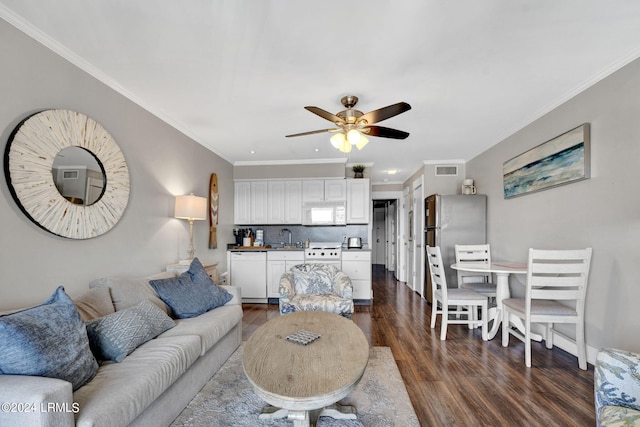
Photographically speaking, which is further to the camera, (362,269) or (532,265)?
(362,269)

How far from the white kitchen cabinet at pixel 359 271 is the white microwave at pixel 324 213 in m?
0.72

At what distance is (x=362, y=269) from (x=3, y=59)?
4278 millimetres

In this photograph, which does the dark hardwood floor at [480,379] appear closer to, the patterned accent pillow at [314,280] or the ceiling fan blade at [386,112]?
the patterned accent pillow at [314,280]

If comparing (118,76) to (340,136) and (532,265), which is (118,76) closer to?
(340,136)

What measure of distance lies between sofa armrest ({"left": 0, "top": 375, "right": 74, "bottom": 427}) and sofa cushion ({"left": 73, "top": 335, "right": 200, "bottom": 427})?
0.37ft

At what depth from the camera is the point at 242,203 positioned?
521 centimetres

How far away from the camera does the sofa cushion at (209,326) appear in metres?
2.02

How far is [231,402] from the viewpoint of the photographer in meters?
1.93

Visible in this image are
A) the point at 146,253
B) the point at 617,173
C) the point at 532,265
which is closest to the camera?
the point at 617,173

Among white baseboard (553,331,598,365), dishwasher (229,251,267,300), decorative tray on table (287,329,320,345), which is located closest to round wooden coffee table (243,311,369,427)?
decorative tray on table (287,329,320,345)

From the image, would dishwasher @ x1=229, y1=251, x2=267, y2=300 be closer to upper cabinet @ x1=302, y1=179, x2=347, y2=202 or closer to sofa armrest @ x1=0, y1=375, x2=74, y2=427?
upper cabinet @ x1=302, y1=179, x2=347, y2=202

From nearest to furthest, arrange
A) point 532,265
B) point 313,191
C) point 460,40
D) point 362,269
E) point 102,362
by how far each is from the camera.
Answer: point 102,362 < point 460,40 < point 532,265 < point 362,269 < point 313,191

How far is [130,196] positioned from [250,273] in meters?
2.45

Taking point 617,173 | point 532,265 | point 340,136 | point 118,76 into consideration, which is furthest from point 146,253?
point 617,173
